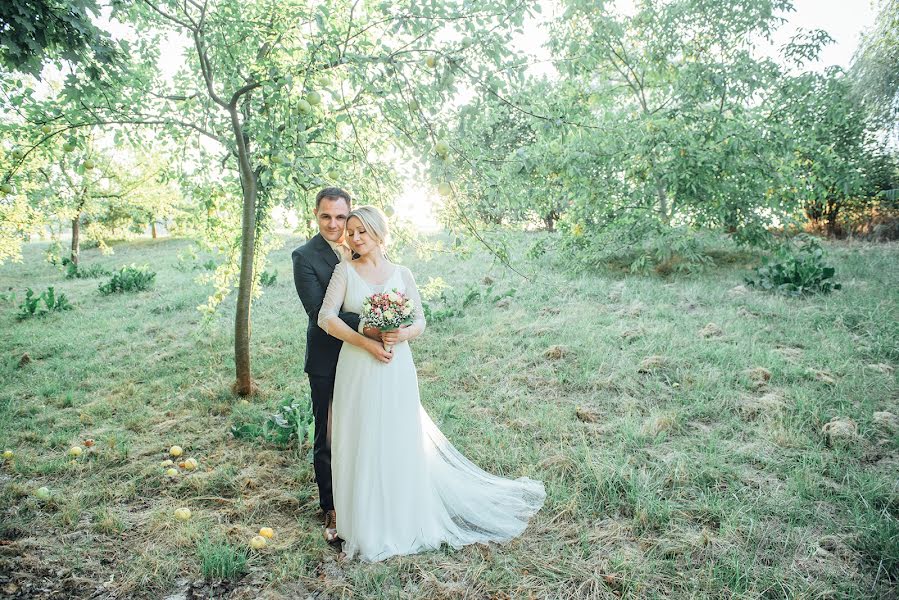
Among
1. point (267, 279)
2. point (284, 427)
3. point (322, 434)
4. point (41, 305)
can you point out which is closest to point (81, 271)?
point (41, 305)

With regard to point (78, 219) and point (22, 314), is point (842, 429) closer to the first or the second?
point (22, 314)

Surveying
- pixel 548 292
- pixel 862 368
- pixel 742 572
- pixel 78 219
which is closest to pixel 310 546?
pixel 742 572

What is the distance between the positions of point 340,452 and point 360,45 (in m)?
2.58

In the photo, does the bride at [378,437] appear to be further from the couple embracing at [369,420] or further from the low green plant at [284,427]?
the low green plant at [284,427]

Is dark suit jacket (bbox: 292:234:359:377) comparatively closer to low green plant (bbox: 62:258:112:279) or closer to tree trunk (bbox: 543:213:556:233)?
tree trunk (bbox: 543:213:556:233)

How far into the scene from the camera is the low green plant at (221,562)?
2.93 meters

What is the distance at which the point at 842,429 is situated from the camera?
157 inches

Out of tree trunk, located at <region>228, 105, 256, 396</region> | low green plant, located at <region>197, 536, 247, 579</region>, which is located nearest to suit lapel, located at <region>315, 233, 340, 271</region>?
low green plant, located at <region>197, 536, 247, 579</region>

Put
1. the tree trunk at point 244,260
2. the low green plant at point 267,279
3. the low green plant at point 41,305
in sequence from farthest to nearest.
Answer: the low green plant at point 267,279, the low green plant at point 41,305, the tree trunk at point 244,260

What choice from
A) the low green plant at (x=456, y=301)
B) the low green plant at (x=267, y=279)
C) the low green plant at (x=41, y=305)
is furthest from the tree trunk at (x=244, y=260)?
the low green plant at (x=41, y=305)

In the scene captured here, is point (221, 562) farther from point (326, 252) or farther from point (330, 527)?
point (326, 252)

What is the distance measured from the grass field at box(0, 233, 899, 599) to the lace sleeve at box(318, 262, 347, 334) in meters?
1.48

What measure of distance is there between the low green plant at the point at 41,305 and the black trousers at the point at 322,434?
922 centimetres

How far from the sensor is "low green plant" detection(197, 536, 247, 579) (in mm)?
2926
